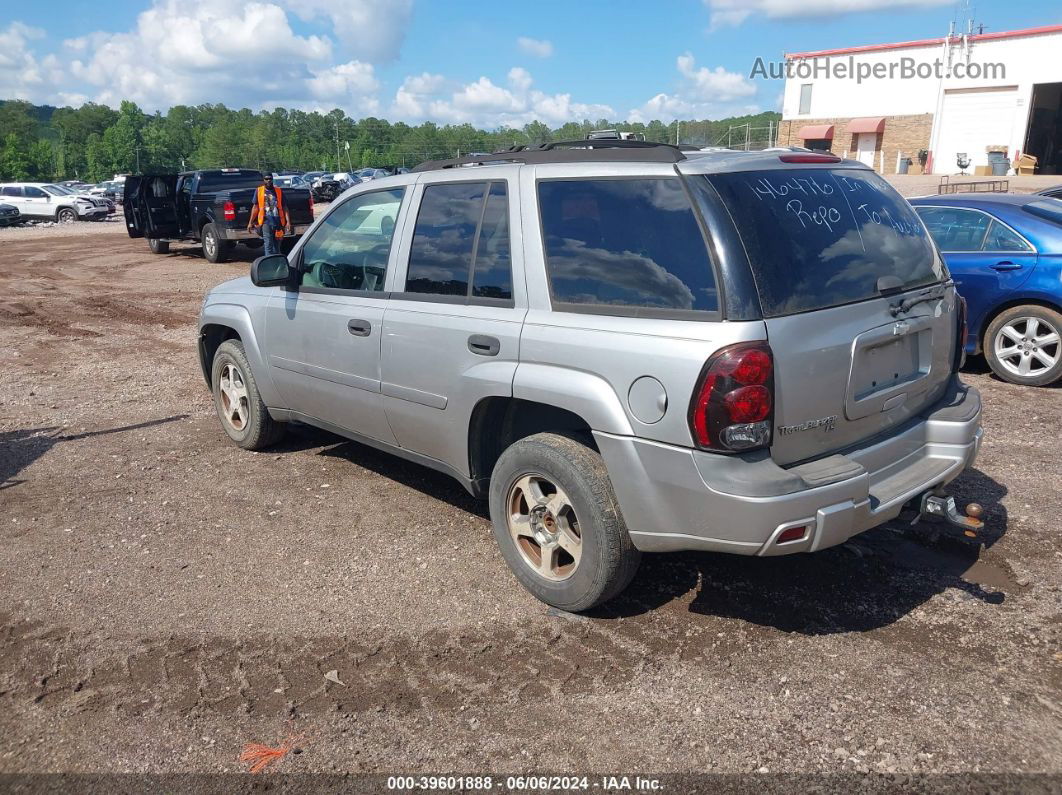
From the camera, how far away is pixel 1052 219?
23.7ft

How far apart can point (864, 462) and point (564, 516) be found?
1.26m

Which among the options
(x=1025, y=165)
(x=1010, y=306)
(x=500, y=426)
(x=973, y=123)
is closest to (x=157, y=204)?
(x=1010, y=306)

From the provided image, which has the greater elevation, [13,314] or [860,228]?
[860,228]

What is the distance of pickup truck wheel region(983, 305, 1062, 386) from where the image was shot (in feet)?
23.1

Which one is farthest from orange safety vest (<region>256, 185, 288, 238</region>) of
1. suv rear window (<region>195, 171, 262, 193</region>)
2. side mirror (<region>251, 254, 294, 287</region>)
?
side mirror (<region>251, 254, 294, 287</region>)

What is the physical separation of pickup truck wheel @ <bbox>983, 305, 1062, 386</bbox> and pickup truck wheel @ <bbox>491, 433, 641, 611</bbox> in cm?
529

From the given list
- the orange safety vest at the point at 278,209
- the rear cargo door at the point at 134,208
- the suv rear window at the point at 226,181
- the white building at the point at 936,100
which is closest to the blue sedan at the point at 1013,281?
the orange safety vest at the point at 278,209

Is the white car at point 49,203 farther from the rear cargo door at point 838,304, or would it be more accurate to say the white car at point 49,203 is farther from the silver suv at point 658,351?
the rear cargo door at point 838,304

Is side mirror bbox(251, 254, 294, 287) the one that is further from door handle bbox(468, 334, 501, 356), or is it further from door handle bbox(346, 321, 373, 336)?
door handle bbox(468, 334, 501, 356)

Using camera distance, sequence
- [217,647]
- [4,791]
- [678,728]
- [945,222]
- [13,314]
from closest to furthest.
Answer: [4,791]
[678,728]
[217,647]
[945,222]
[13,314]

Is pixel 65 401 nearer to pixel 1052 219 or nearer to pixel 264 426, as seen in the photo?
pixel 264 426

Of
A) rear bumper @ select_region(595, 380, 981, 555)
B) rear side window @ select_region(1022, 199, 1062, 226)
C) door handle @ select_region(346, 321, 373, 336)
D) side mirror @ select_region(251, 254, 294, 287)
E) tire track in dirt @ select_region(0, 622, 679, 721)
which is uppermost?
rear side window @ select_region(1022, 199, 1062, 226)

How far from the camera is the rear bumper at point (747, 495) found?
3074mm

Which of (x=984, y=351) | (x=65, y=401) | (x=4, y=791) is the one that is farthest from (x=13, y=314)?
(x=984, y=351)
